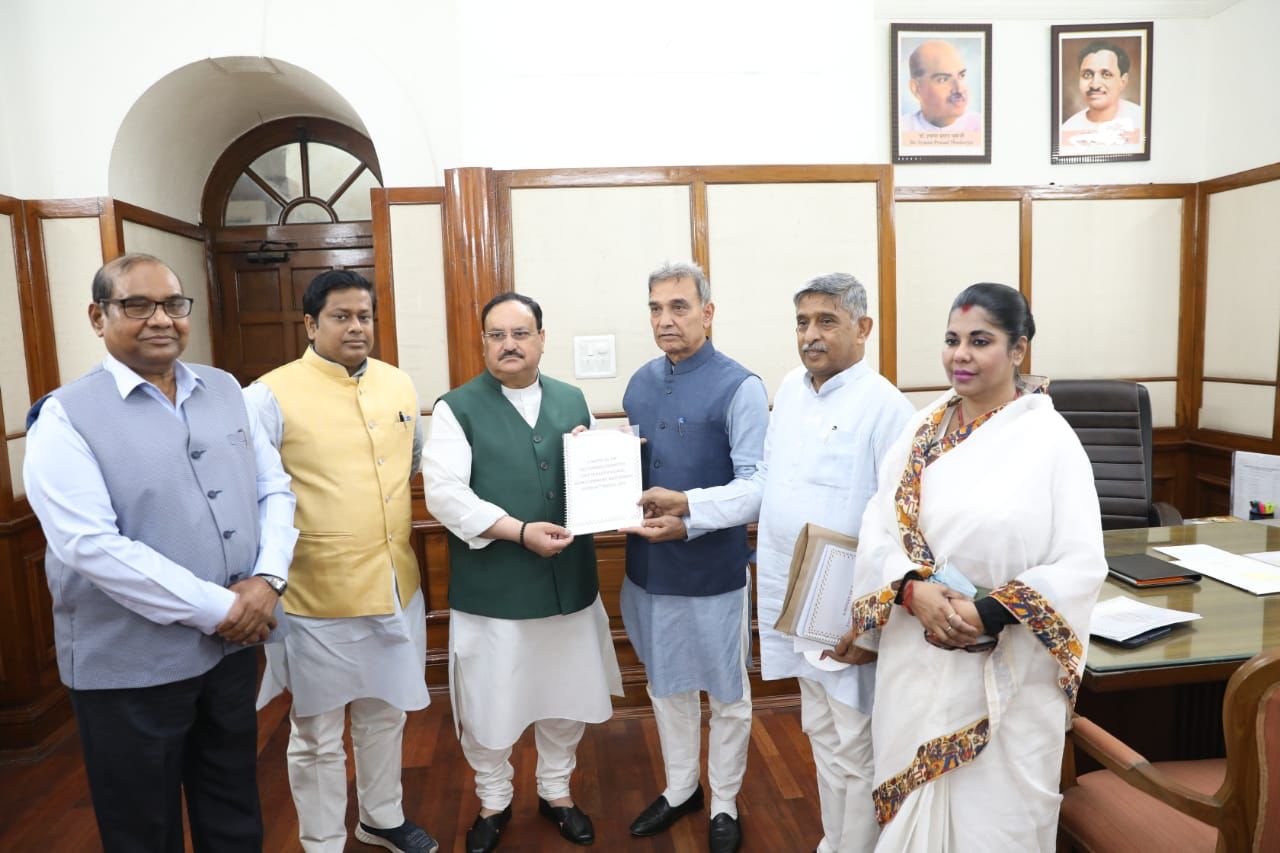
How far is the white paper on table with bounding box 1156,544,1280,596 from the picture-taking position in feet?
6.91

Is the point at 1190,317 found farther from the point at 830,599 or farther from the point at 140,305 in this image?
the point at 140,305

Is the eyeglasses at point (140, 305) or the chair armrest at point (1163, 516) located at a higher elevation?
the eyeglasses at point (140, 305)

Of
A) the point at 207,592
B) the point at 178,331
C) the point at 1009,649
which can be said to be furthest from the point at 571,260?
the point at 1009,649

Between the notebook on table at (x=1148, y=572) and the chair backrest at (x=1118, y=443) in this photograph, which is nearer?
the notebook on table at (x=1148, y=572)

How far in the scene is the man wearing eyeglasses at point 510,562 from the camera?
85.0 inches

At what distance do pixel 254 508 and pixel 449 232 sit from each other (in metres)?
1.56

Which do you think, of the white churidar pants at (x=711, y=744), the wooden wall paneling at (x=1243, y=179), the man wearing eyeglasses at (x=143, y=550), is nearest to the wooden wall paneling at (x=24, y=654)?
the man wearing eyeglasses at (x=143, y=550)

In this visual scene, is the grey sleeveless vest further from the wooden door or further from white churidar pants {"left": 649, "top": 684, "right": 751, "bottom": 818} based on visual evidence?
the wooden door

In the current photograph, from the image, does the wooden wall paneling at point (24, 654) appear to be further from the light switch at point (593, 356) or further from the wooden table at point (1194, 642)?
the wooden table at point (1194, 642)

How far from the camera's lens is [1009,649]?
1563 mm

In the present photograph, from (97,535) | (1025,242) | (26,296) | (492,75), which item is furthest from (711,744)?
(26,296)

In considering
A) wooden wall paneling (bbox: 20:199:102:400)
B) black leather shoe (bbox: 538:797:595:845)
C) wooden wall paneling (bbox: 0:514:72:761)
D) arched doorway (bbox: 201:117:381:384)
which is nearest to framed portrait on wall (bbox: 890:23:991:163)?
arched doorway (bbox: 201:117:381:384)

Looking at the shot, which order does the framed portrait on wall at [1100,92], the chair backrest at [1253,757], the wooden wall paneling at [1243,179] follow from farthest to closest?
the framed portrait on wall at [1100,92]
the wooden wall paneling at [1243,179]
the chair backrest at [1253,757]

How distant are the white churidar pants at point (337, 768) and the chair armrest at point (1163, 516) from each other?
2850 mm
